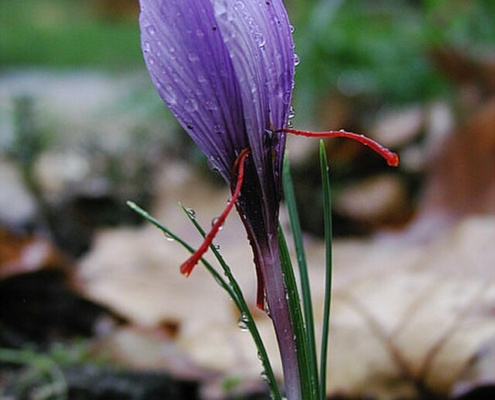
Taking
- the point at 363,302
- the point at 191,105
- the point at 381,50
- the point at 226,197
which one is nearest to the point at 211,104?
the point at 191,105

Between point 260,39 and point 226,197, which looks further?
point 226,197

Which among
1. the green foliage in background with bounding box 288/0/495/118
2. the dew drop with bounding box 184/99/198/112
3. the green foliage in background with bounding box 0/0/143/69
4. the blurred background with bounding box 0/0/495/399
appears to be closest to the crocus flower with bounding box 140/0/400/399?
the dew drop with bounding box 184/99/198/112

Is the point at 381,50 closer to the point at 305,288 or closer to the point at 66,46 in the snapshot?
the point at 305,288

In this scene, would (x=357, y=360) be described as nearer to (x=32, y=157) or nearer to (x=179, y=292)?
(x=179, y=292)

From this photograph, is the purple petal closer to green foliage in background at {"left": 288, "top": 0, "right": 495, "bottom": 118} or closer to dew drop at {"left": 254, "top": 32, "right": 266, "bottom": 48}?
dew drop at {"left": 254, "top": 32, "right": 266, "bottom": 48}

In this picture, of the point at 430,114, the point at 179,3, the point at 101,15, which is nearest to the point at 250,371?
the point at 179,3
